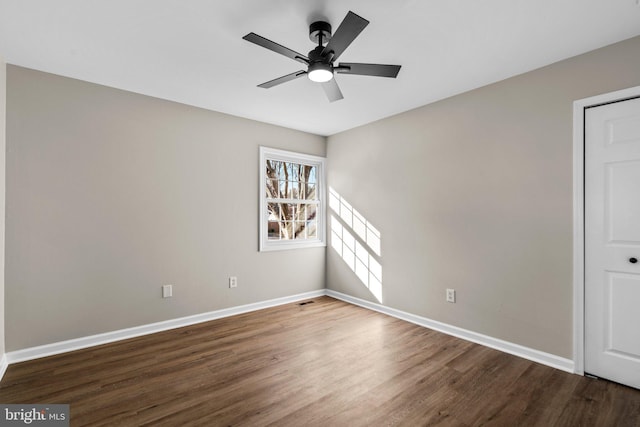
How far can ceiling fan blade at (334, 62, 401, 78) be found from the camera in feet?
6.79

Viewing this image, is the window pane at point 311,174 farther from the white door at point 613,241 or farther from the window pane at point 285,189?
the white door at point 613,241

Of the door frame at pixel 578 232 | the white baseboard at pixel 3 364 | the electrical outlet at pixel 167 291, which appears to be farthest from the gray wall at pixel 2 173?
the door frame at pixel 578 232

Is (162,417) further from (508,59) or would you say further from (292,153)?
(508,59)

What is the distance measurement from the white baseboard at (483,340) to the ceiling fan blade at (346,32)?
2.83m

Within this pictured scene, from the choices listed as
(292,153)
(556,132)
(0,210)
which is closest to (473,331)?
(556,132)

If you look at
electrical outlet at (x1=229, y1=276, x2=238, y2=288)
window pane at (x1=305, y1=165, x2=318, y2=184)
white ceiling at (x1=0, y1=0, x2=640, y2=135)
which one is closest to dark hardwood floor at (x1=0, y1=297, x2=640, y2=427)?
electrical outlet at (x1=229, y1=276, x2=238, y2=288)

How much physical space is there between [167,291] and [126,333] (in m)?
0.52

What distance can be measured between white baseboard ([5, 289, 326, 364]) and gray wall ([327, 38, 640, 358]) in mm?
1561

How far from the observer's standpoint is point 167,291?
3342 mm

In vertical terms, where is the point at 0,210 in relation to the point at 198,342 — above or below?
above

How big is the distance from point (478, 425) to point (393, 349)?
1053mm

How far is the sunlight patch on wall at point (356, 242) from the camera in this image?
4.03 m

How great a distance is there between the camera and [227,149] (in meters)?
3.80

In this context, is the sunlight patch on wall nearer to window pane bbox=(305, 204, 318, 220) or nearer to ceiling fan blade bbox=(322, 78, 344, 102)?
window pane bbox=(305, 204, 318, 220)
